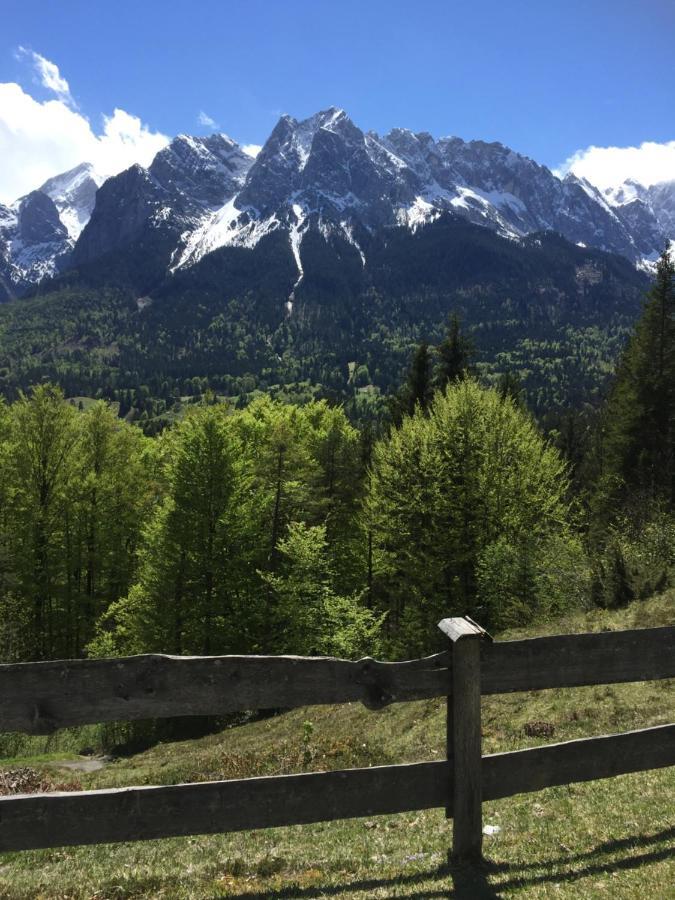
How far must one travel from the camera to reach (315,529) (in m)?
29.2

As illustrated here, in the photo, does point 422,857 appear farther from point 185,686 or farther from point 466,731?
point 185,686

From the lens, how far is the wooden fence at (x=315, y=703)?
177 inches

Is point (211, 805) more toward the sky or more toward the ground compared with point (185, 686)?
more toward the ground

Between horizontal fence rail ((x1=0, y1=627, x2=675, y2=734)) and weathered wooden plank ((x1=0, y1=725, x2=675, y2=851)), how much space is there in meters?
0.58

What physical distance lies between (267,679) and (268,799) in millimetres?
968

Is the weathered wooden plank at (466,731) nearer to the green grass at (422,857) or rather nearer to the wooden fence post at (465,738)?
the wooden fence post at (465,738)

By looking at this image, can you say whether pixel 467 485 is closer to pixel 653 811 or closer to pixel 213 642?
pixel 213 642

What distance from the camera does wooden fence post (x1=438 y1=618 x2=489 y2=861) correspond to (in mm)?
5082

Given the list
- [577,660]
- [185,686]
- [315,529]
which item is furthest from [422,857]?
[315,529]

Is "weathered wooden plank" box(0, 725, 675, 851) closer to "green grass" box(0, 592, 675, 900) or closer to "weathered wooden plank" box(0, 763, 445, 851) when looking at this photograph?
"weathered wooden plank" box(0, 763, 445, 851)

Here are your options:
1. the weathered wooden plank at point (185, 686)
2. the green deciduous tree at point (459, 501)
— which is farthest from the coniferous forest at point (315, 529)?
the weathered wooden plank at point (185, 686)

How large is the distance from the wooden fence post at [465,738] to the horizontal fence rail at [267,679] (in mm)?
109

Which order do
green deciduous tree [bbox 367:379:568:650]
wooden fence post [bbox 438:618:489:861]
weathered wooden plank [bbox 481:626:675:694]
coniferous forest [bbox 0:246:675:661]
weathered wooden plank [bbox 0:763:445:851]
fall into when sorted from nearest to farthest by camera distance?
weathered wooden plank [bbox 0:763:445:851] < wooden fence post [bbox 438:618:489:861] < weathered wooden plank [bbox 481:626:675:694] < coniferous forest [bbox 0:246:675:661] < green deciduous tree [bbox 367:379:568:650]

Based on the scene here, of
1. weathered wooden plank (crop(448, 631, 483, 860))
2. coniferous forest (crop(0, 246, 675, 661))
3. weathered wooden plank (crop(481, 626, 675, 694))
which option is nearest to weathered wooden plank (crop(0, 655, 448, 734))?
weathered wooden plank (crop(448, 631, 483, 860))
